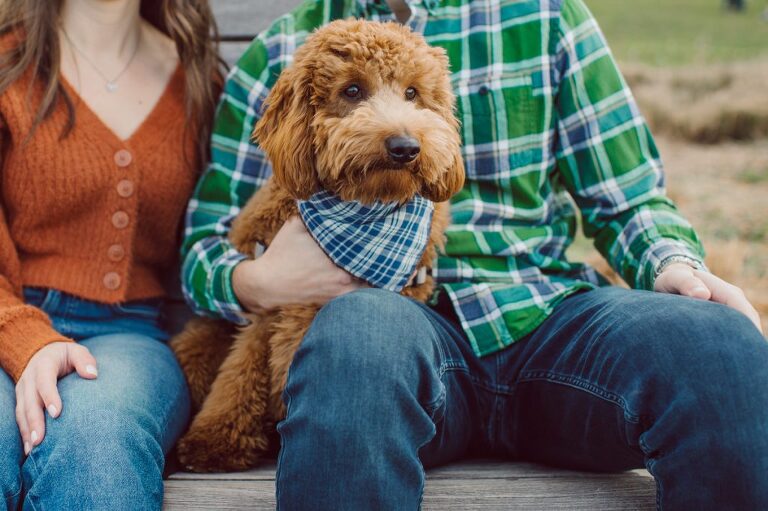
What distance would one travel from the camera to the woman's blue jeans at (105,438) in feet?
4.86

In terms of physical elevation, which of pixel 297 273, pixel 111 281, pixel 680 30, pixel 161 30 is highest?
pixel 161 30

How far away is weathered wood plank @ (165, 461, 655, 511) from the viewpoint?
1529 mm

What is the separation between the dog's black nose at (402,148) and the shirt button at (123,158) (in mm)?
816

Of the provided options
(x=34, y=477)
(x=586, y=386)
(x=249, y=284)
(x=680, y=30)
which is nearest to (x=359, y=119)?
(x=249, y=284)

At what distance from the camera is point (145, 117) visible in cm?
209

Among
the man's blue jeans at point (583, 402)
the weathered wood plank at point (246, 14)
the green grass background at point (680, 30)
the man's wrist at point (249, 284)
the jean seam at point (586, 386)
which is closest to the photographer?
the man's blue jeans at point (583, 402)

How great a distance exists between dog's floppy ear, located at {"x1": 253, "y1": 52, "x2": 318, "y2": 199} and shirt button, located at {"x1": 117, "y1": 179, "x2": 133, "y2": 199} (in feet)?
1.70

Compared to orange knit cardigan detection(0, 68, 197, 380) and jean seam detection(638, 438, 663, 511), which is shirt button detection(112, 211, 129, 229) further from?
jean seam detection(638, 438, 663, 511)

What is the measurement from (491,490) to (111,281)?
110 cm

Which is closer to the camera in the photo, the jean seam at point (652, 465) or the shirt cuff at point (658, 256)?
the jean seam at point (652, 465)

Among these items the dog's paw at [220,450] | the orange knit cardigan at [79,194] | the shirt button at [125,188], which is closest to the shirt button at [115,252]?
the orange knit cardigan at [79,194]

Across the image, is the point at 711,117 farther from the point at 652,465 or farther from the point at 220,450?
the point at 220,450

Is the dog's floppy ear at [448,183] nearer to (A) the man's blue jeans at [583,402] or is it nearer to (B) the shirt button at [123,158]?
(A) the man's blue jeans at [583,402]

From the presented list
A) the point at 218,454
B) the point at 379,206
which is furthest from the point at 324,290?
the point at 218,454
